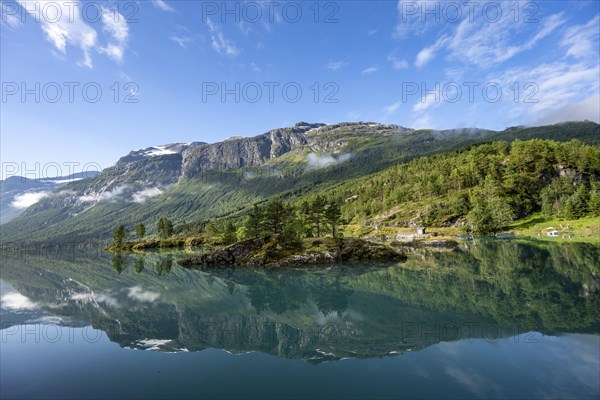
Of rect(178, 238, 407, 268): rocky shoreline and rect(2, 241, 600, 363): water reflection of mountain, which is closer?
rect(2, 241, 600, 363): water reflection of mountain

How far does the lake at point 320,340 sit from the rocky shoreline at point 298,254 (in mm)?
27108

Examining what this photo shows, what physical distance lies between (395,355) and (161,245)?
607ft

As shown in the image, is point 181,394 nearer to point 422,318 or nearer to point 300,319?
point 300,319

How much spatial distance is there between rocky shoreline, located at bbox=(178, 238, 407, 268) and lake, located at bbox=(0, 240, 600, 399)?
2711cm

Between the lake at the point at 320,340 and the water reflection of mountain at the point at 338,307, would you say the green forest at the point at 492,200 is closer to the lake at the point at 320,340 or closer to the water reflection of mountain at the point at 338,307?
the water reflection of mountain at the point at 338,307

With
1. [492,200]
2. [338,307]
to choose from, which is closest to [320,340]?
[338,307]

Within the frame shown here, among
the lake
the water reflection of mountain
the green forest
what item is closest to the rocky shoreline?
the water reflection of mountain

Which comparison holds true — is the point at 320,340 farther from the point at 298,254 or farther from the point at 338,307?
the point at 298,254

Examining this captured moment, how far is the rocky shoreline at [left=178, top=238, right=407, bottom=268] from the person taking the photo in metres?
81.1

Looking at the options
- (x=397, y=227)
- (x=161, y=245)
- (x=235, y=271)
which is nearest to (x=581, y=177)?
(x=397, y=227)

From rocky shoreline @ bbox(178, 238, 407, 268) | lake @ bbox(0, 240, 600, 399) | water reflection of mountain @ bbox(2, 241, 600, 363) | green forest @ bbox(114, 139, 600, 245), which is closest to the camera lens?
lake @ bbox(0, 240, 600, 399)

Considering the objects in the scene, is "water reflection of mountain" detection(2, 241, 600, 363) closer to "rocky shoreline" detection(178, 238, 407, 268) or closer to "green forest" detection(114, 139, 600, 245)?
"rocky shoreline" detection(178, 238, 407, 268)

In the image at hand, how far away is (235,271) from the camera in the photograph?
7625cm

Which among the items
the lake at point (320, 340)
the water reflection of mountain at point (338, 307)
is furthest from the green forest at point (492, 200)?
the lake at point (320, 340)
